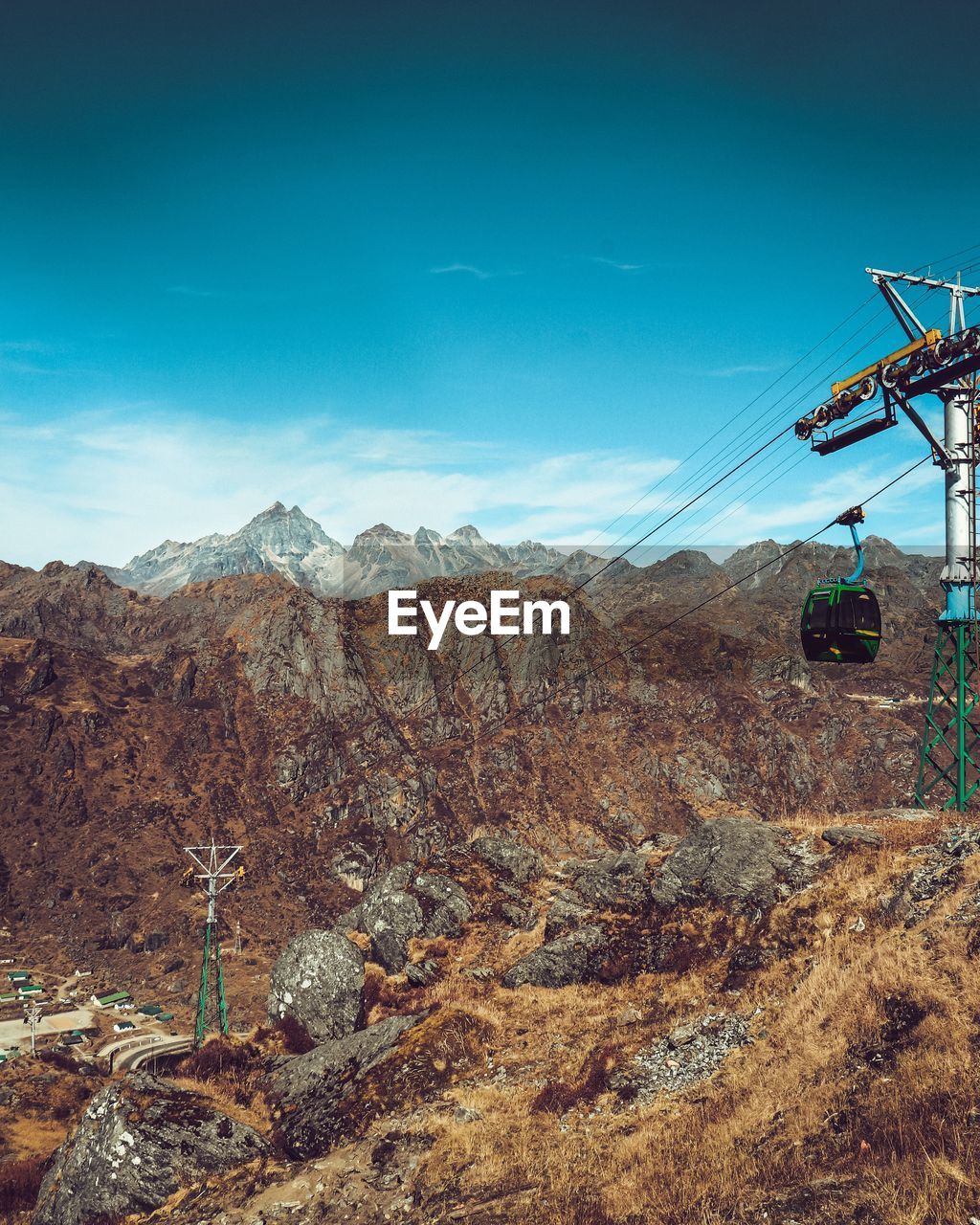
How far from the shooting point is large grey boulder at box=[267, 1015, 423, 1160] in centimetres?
2011

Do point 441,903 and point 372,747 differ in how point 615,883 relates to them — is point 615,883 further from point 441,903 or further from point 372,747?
point 372,747

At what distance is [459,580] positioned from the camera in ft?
536

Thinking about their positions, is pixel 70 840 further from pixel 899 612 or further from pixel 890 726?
pixel 899 612

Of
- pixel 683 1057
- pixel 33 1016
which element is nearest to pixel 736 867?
pixel 683 1057

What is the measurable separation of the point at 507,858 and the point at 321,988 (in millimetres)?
11465

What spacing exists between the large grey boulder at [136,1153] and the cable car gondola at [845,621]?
23472mm

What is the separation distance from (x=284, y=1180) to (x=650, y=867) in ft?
62.2

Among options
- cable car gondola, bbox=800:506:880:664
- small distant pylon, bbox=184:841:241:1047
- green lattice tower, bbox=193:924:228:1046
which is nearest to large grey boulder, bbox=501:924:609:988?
cable car gondola, bbox=800:506:880:664

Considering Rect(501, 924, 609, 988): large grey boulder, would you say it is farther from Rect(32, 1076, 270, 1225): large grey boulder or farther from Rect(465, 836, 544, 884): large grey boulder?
Rect(32, 1076, 270, 1225): large grey boulder

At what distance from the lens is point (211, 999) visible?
79.7m

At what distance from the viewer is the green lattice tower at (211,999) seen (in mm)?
45156

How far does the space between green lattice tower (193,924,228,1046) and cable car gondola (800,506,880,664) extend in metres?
37.1

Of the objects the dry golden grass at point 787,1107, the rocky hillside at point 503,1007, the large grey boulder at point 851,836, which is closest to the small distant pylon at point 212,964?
the rocky hillside at point 503,1007

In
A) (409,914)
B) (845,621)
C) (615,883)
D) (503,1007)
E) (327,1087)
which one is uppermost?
(845,621)
